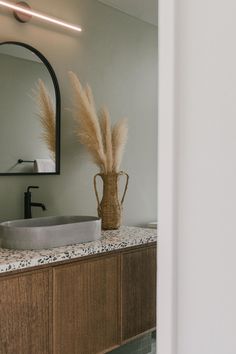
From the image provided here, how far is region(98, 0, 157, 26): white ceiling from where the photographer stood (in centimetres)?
280

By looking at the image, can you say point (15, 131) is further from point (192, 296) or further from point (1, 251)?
point (192, 296)

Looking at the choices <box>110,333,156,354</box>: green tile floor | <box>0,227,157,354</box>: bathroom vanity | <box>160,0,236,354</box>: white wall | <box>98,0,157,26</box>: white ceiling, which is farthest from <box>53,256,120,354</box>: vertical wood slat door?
<box>98,0,157,26</box>: white ceiling

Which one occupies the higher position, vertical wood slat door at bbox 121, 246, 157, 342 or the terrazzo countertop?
the terrazzo countertop

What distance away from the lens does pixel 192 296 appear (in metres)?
0.58

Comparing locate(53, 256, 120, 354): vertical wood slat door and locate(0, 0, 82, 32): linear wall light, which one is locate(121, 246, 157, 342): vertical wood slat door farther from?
locate(0, 0, 82, 32): linear wall light

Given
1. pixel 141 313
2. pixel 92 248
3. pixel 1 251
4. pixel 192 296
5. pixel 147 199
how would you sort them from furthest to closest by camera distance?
1. pixel 147 199
2. pixel 141 313
3. pixel 92 248
4. pixel 1 251
5. pixel 192 296

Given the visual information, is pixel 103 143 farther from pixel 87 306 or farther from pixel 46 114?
pixel 87 306

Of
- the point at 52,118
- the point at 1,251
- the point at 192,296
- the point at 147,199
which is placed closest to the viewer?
the point at 192,296

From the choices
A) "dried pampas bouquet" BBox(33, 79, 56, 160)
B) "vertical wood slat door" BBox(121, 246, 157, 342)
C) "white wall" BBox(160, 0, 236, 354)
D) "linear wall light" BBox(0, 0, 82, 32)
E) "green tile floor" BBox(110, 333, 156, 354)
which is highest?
"linear wall light" BBox(0, 0, 82, 32)

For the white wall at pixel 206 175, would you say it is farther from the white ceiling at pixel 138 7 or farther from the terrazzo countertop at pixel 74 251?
the white ceiling at pixel 138 7

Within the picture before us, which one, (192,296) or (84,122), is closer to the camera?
(192,296)

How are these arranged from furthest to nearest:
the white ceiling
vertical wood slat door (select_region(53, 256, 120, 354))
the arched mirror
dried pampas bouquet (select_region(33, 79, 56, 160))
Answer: the white ceiling < dried pampas bouquet (select_region(33, 79, 56, 160)) < the arched mirror < vertical wood slat door (select_region(53, 256, 120, 354))

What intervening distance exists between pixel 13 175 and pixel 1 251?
2.07 feet

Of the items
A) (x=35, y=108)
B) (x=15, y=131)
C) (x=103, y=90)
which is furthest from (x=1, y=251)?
(x=103, y=90)
